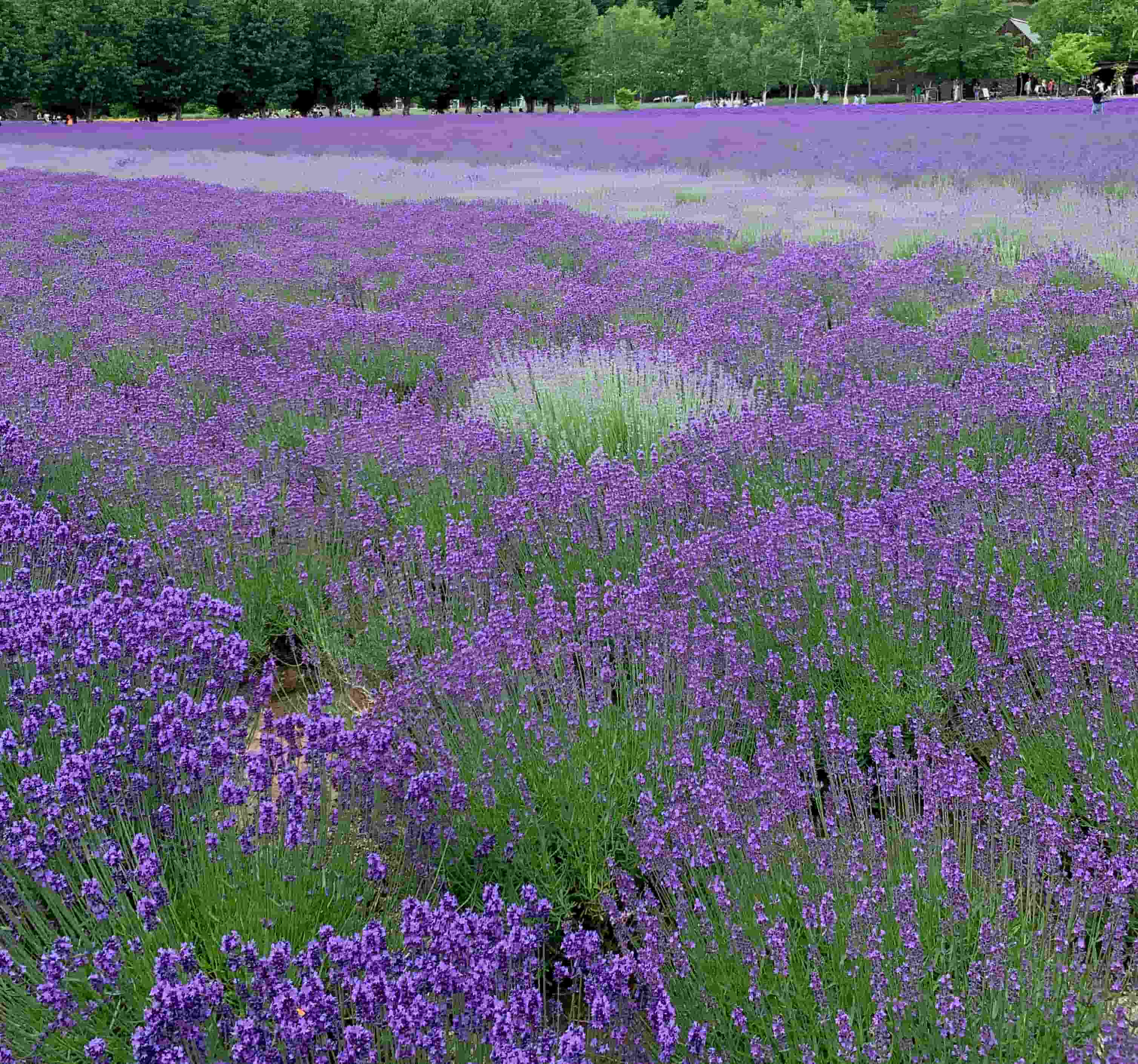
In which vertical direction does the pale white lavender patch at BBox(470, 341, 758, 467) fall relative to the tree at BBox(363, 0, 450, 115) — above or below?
below

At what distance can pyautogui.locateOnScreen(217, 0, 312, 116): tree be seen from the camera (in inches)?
1804

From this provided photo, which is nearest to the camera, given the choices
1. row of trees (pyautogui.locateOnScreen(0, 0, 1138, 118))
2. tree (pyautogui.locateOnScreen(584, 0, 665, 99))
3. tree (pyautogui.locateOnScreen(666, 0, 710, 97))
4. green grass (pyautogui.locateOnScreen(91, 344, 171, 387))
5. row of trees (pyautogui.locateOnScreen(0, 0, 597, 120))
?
green grass (pyautogui.locateOnScreen(91, 344, 171, 387))

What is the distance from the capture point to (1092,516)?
117 inches

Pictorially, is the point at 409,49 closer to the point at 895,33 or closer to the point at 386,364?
the point at 895,33

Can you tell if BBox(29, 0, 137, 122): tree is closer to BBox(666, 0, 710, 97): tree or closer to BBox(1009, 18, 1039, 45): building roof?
BBox(666, 0, 710, 97): tree

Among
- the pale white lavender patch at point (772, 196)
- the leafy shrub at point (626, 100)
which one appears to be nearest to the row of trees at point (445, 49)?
the leafy shrub at point (626, 100)

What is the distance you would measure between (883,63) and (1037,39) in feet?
34.1

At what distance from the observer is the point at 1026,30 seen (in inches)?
2761

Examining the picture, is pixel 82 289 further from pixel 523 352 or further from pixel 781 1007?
pixel 781 1007

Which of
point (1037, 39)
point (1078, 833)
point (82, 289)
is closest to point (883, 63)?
point (1037, 39)

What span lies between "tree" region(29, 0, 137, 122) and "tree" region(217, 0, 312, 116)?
14.1 ft

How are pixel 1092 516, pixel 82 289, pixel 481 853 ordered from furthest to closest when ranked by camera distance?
1. pixel 82 289
2. pixel 1092 516
3. pixel 481 853

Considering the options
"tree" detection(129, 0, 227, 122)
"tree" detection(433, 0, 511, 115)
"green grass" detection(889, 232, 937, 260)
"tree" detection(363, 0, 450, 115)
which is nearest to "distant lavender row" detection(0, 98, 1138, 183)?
"green grass" detection(889, 232, 937, 260)

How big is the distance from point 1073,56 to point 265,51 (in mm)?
38237
